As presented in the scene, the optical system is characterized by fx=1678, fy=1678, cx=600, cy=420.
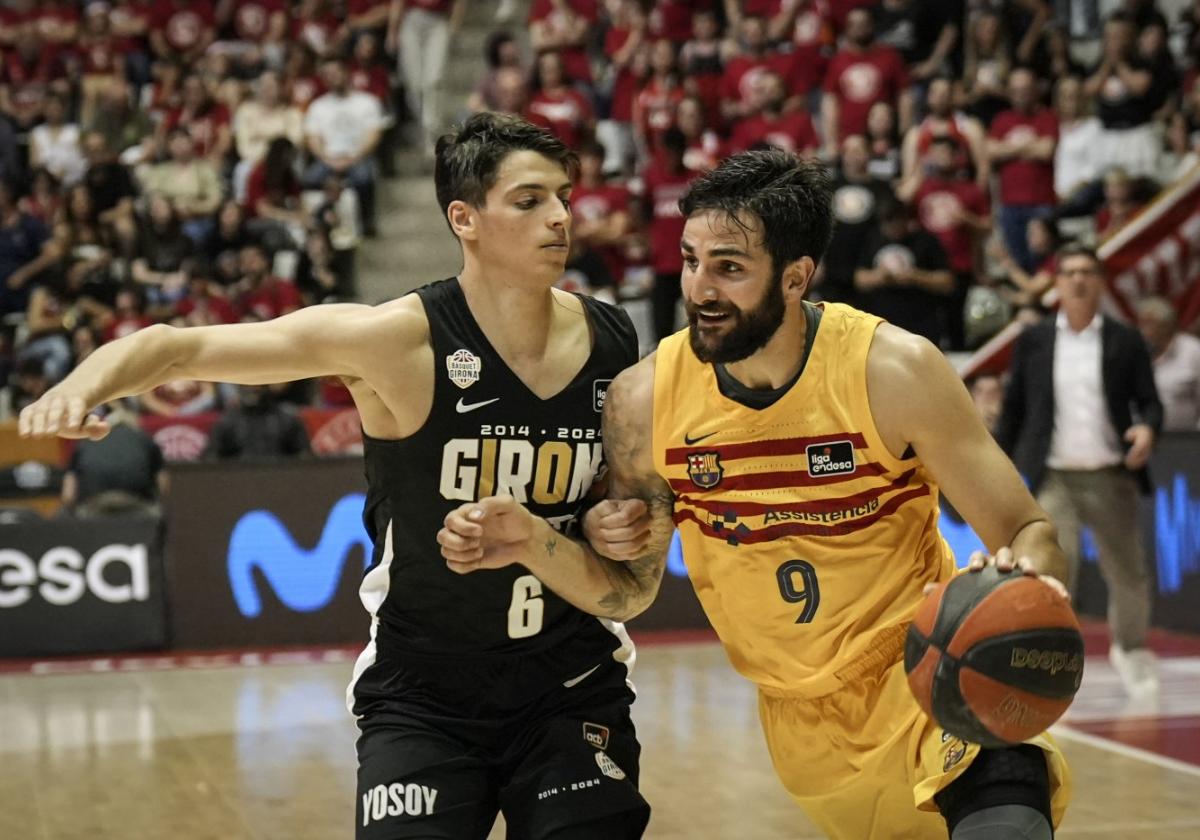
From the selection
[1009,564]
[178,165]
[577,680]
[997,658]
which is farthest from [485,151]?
[178,165]

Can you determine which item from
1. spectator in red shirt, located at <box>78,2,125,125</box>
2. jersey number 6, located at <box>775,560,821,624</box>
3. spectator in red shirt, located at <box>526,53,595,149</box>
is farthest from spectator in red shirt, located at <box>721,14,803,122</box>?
jersey number 6, located at <box>775,560,821,624</box>

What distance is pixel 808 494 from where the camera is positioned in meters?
3.99

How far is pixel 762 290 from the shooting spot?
13.2 feet

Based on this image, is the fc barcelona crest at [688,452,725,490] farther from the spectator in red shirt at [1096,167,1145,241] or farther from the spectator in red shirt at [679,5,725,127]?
the spectator in red shirt at [679,5,725,127]

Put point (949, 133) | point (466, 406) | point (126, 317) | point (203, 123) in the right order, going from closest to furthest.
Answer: point (466, 406) → point (949, 133) → point (126, 317) → point (203, 123)

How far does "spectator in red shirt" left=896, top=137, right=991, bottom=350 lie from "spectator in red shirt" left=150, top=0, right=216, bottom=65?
756cm

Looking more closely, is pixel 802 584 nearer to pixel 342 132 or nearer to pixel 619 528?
pixel 619 528

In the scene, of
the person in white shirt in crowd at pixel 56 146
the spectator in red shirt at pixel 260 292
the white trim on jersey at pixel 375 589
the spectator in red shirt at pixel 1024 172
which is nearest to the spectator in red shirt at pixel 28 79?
the person in white shirt in crowd at pixel 56 146

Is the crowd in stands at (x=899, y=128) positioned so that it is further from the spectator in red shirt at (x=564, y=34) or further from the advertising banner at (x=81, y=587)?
the advertising banner at (x=81, y=587)

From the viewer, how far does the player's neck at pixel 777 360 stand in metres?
4.09

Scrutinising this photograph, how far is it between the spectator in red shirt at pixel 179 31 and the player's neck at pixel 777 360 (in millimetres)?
13940

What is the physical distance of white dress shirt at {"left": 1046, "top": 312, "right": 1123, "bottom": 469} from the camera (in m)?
9.01

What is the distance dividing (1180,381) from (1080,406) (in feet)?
9.14

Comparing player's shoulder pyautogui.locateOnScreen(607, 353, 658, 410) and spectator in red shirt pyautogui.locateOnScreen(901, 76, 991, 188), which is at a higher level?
spectator in red shirt pyautogui.locateOnScreen(901, 76, 991, 188)
